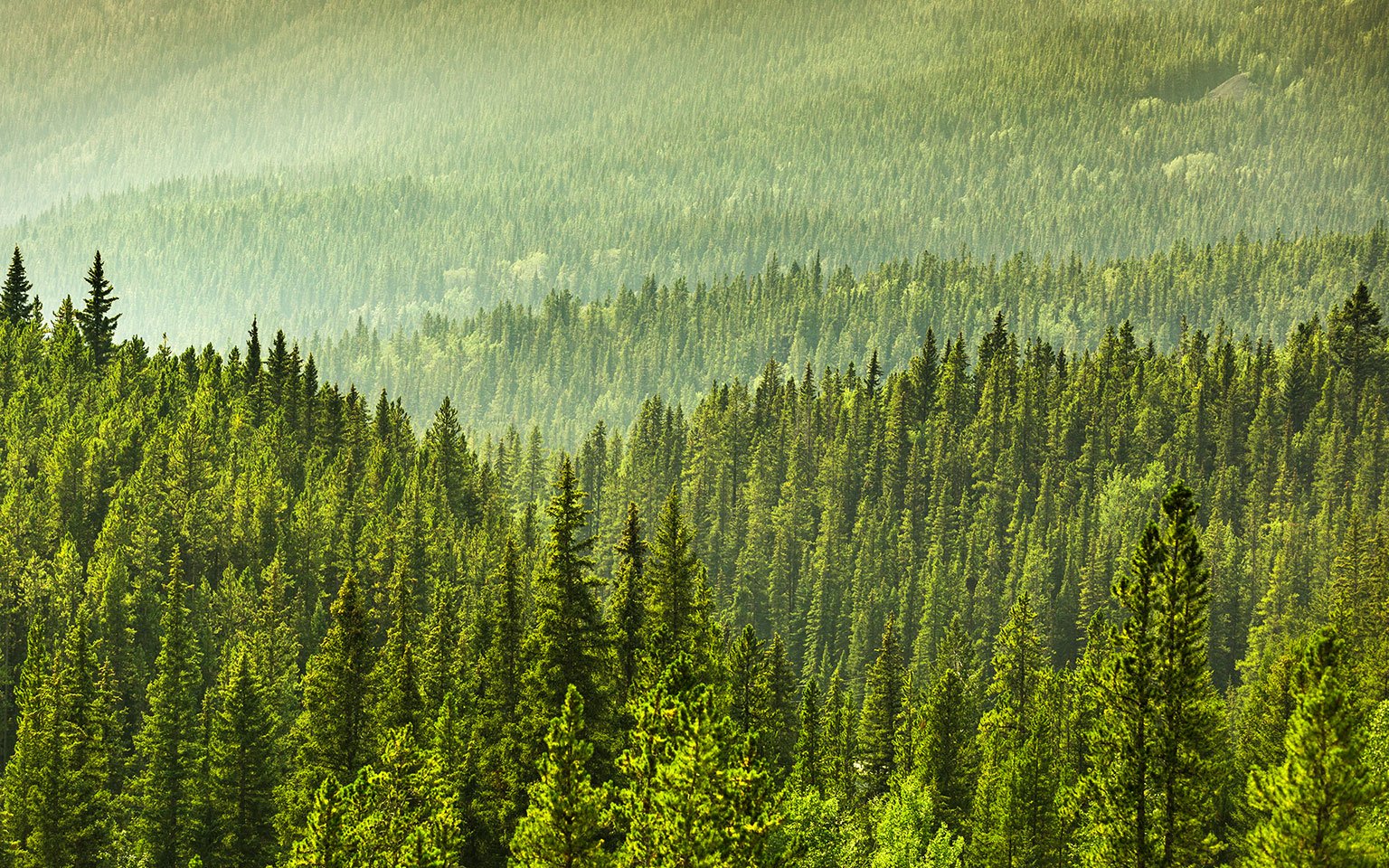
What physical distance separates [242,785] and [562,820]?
87.2 feet

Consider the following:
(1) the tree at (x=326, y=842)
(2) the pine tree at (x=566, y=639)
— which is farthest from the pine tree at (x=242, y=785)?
(1) the tree at (x=326, y=842)

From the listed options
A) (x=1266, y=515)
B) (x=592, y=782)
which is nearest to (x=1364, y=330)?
(x=1266, y=515)

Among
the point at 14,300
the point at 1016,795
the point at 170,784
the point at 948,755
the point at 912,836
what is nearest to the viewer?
the point at 912,836

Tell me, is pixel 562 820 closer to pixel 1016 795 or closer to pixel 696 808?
pixel 696 808

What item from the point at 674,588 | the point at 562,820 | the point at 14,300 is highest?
the point at 14,300

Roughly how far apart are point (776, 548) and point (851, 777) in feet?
296

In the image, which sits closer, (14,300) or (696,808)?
(696,808)

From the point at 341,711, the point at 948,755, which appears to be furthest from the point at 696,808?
the point at 948,755

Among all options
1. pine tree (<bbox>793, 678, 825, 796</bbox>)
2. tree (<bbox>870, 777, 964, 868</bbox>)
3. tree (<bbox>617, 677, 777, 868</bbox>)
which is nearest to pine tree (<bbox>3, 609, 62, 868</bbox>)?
tree (<bbox>617, 677, 777, 868</bbox>)

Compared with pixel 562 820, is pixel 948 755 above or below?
below

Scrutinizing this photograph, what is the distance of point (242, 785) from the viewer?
2488 inches

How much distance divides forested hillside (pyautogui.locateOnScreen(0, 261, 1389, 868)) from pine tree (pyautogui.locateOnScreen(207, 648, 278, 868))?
6.4 inches

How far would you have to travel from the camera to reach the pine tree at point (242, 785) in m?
62.8

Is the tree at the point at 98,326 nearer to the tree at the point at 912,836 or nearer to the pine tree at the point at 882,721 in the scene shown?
the pine tree at the point at 882,721
